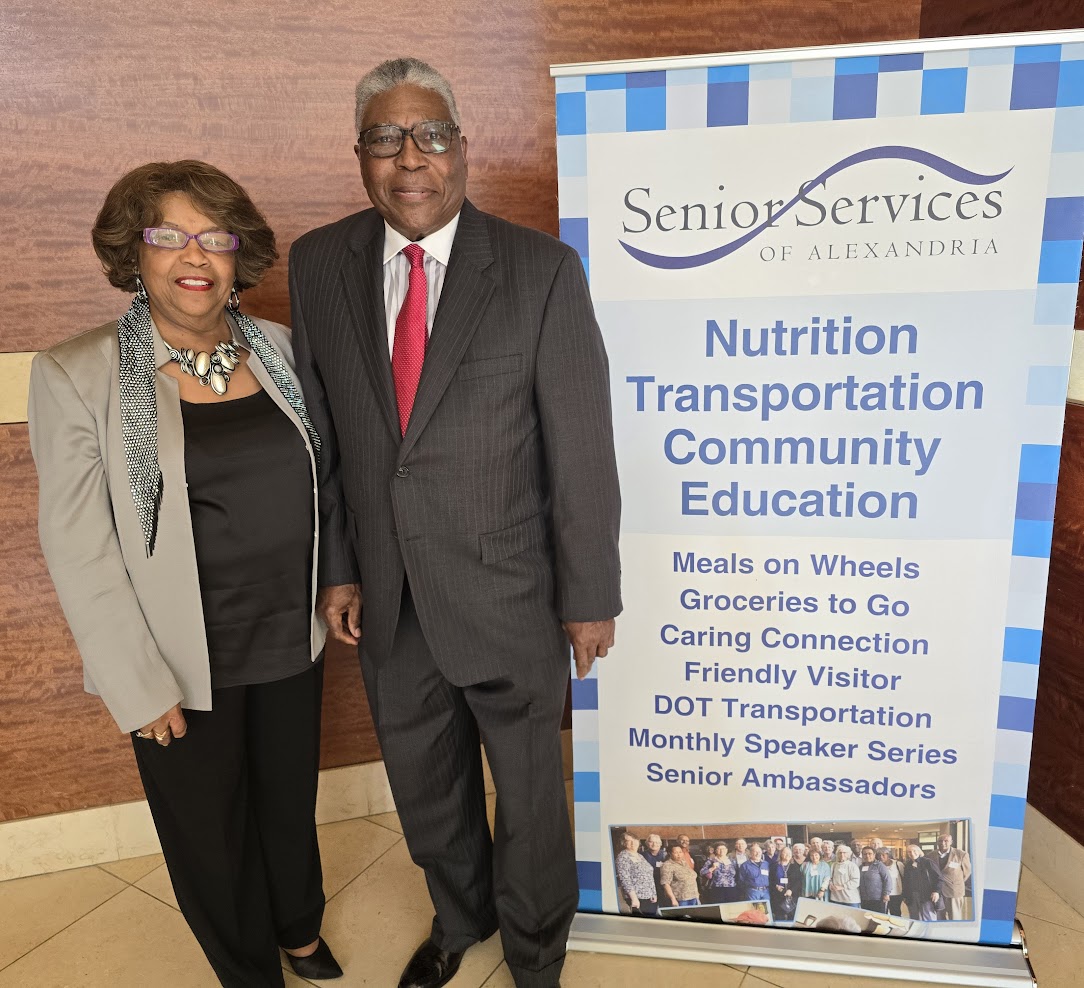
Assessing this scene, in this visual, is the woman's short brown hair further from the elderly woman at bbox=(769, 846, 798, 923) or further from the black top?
the elderly woman at bbox=(769, 846, 798, 923)

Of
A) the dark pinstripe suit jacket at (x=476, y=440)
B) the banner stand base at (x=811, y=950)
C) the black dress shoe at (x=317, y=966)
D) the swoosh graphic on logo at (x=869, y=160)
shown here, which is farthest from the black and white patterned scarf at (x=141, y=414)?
the banner stand base at (x=811, y=950)

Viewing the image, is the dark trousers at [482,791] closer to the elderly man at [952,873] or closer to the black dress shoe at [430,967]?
the black dress shoe at [430,967]

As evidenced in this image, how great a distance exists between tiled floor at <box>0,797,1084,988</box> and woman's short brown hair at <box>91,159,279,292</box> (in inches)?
65.2

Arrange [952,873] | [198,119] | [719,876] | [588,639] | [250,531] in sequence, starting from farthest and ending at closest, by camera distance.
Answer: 1. [198,119]
2. [719,876]
3. [952,873]
4. [588,639]
5. [250,531]

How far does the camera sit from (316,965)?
2.11 metres

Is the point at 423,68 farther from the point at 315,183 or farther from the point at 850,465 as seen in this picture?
the point at 850,465

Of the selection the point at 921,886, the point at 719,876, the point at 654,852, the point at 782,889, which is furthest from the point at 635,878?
the point at 921,886

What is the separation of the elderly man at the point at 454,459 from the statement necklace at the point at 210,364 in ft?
0.49

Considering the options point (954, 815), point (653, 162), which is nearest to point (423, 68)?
point (653, 162)

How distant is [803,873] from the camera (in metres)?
2.07

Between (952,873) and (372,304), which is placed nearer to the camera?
(372,304)

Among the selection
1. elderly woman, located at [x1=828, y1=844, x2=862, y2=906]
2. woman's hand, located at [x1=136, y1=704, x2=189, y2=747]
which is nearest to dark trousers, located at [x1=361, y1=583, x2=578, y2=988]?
woman's hand, located at [x1=136, y1=704, x2=189, y2=747]

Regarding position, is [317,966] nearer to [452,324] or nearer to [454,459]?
[454,459]

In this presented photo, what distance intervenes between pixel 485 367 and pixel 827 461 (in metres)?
0.75
